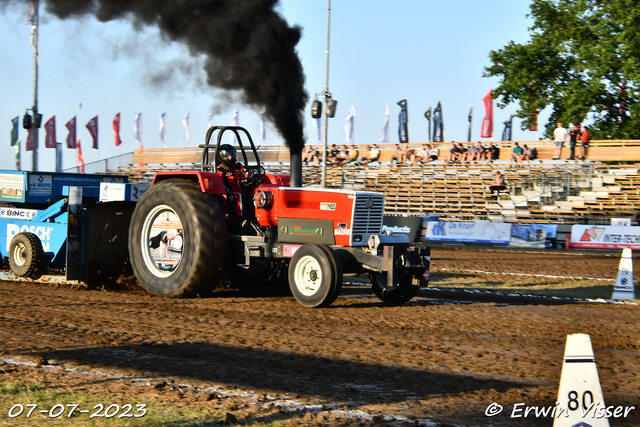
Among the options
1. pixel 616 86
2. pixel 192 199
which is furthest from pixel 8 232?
pixel 616 86

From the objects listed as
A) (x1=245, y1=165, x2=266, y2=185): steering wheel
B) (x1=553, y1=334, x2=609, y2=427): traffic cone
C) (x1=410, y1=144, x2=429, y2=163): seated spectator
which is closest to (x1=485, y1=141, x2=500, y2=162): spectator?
(x1=410, y1=144, x2=429, y2=163): seated spectator

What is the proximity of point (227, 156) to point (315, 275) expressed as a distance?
6.71 ft

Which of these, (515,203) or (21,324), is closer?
(21,324)

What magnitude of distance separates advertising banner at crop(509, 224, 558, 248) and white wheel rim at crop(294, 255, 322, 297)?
1636cm

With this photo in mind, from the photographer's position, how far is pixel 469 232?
24.0 metres

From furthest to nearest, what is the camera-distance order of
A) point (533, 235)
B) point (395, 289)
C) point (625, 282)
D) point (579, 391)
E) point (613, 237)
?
point (533, 235) → point (613, 237) → point (625, 282) → point (395, 289) → point (579, 391)

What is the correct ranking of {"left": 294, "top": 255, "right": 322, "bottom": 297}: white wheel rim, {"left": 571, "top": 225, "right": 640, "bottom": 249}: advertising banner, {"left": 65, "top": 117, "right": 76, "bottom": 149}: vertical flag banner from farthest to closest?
{"left": 65, "top": 117, "right": 76, "bottom": 149}: vertical flag banner
{"left": 571, "top": 225, "right": 640, "bottom": 249}: advertising banner
{"left": 294, "top": 255, "right": 322, "bottom": 297}: white wheel rim

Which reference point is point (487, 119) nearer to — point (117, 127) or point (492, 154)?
point (492, 154)

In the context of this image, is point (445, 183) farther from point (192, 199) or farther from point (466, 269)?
point (192, 199)

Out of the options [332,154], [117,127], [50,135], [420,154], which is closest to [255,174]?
[420,154]

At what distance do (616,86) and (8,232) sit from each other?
26928 millimetres

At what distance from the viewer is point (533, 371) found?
16.8ft

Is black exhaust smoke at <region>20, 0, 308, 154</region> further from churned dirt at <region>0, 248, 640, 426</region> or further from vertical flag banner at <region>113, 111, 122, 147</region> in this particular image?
vertical flag banner at <region>113, 111, 122, 147</region>

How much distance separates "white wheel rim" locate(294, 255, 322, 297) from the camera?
25.9 ft
